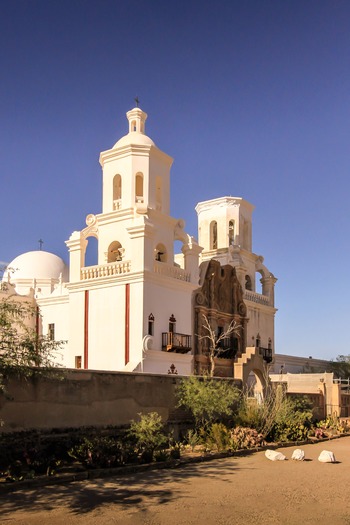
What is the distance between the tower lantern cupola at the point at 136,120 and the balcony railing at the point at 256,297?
446 inches

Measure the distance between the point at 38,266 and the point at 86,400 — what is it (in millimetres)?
28338

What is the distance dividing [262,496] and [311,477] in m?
2.93

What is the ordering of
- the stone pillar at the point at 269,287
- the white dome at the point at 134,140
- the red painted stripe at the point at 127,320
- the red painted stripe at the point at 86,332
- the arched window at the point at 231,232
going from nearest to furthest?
the red painted stripe at the point at 127,320
the red painted stripe at the point at 86,332
the white dome at the point at 134,140
the arched window at the point at 231,232
the stone pillar at the point at 269,287

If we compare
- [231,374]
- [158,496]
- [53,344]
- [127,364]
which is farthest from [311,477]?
[231,374]

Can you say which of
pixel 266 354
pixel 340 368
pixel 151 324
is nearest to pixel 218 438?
pixel 151 324

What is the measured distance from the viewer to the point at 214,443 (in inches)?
754

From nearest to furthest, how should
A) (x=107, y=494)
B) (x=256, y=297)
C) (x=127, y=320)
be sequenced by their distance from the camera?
(x=107, y=494), (x=127, y=320), (x=256, y=297)

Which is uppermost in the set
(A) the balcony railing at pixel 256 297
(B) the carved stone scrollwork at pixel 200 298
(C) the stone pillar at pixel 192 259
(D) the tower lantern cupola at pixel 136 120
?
(D) the tower lantern cupola at pixel 136 120

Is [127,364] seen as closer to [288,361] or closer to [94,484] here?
[94,484]

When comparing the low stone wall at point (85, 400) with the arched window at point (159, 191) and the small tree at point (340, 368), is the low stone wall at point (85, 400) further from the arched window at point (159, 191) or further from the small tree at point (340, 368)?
the small tree at point (340, 368)

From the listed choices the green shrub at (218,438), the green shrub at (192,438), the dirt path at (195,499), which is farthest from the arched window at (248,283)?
the dirt path at (195,499)

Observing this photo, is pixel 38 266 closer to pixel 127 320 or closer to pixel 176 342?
pixel 127 320

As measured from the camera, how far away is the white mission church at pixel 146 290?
29.6 m

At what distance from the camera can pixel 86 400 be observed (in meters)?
17.1
